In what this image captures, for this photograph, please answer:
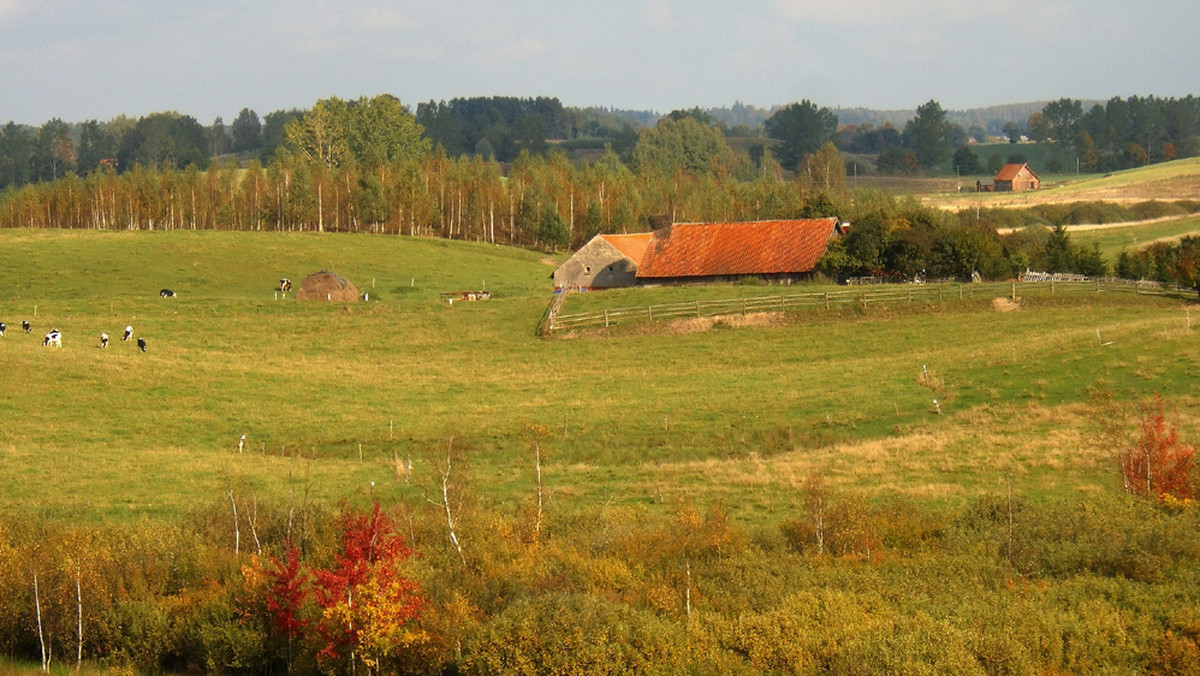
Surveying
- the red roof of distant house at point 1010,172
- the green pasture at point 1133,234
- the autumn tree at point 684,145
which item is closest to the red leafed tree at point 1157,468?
the green pasture at point 1133,234

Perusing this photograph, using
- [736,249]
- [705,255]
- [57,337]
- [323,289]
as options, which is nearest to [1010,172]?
[736,249]

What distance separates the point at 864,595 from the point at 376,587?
8145mm

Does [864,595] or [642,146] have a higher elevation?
[642,146]

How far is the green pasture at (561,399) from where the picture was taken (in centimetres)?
2783

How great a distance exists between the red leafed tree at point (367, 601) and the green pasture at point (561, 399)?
4.25m

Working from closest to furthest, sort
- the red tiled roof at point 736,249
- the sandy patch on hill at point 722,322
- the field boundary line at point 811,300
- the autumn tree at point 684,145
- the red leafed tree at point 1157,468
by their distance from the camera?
the red leafed tree at point 1157,468 → the sandy patch on hill at point 722,322 → the field boundary line at point 811,300 → the red tiled roof at point 736,249 → the autumn tree at point 684,145

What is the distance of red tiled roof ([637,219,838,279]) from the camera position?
61219 mm

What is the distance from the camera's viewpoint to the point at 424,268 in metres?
79.2

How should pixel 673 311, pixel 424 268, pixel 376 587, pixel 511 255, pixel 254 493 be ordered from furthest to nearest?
pixel 511 255
pixel 424 268
pixel 673 311
pixel 254 493
pixel 376 587

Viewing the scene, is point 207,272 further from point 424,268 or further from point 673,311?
point 673,311

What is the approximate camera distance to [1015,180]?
494 feet

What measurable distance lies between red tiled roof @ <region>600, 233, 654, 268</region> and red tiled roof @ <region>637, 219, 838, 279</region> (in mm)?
1736

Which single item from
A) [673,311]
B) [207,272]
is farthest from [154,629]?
[207,272]

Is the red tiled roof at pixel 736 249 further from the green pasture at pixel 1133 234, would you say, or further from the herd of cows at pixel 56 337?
the green pasture at pixel 1133 234
